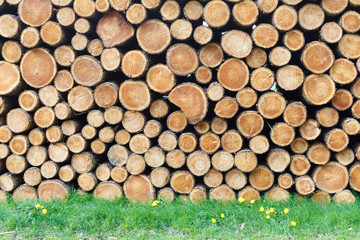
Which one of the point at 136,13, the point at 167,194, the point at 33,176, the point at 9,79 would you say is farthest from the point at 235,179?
the point at 9,79

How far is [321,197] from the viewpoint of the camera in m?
3.42

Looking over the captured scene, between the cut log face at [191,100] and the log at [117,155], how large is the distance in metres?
0.83

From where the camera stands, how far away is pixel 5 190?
375 cm

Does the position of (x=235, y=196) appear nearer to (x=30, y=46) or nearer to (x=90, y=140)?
(x=90, y=140)

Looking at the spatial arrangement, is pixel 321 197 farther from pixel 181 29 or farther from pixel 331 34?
pixel 181 29

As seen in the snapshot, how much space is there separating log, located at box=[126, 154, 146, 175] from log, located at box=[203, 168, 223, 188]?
719 mm

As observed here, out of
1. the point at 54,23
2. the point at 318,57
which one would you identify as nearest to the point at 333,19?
the point at 318,57

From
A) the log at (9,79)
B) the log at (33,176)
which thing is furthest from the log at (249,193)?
the log at (9,79)

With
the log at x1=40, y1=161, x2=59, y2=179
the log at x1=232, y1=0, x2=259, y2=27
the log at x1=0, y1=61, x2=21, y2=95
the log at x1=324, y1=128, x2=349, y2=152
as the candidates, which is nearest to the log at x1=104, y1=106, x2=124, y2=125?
the log at x1=40, y1=161, x2=59, y2=179

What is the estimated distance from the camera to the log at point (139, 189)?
141 inches

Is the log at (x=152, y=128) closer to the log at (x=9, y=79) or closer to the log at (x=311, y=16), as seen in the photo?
the log at (x=9, y=79)

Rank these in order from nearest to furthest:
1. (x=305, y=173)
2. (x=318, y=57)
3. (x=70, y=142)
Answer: (x=318, y=57)
(x=305, y=173)
(x=70, y=142)

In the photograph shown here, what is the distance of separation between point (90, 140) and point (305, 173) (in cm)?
243

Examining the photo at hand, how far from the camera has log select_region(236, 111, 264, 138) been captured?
329 centimetres
